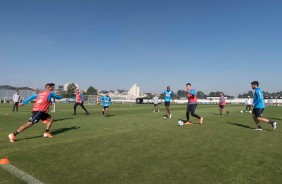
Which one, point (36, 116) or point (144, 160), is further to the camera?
point (36, 116)

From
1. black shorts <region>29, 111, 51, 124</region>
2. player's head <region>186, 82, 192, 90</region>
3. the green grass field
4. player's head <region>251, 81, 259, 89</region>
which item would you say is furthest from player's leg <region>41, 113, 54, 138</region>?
player's head <region>251, 81, 259, 89</region>

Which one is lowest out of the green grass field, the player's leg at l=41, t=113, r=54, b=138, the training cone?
the green grass field

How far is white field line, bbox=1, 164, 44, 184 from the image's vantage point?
14.3 feet

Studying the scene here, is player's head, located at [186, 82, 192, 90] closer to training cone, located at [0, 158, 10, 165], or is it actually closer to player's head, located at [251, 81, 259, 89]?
player's head, located at [251, 81, 259, 89]

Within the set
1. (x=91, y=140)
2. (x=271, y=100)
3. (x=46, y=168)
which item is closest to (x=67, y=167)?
(x=46, y=168)

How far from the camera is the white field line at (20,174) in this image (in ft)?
14.3

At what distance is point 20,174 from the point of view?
15.5 ft

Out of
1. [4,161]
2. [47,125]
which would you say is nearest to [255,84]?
[47,125]

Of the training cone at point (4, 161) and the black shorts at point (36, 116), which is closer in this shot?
the training cone at point (4, 161)

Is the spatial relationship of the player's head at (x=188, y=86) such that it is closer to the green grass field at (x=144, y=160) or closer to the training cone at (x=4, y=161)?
the green grass field at (x=144, y=160)

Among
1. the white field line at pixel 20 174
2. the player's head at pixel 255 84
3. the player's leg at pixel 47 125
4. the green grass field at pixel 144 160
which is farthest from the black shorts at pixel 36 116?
the player's head at pixel 255 84

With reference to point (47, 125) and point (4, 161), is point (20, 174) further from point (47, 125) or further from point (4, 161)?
point (47, 125)

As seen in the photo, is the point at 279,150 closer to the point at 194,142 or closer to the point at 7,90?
the point at 194,142

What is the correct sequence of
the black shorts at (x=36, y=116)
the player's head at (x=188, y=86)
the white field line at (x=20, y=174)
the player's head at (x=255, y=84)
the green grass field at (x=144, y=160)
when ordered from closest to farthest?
the white field line at (x=20, y=174), the green grass field at (x=144, y=160), the black shorts at (x=36, y=116), the player's head at (x=255, y=84), the player's head at (x=188, y=86)
